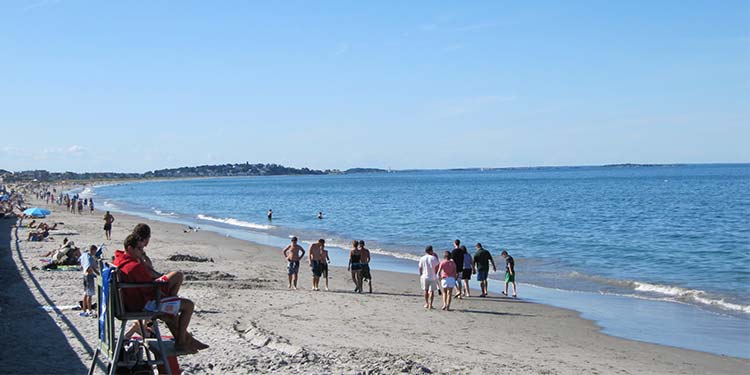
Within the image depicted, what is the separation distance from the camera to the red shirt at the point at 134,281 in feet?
18.7

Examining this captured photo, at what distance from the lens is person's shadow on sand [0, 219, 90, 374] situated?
8750 mm

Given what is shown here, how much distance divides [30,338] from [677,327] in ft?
40.3

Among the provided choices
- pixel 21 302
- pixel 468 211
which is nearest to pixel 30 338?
pixel 21 302

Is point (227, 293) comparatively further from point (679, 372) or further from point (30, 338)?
point (679, 372)

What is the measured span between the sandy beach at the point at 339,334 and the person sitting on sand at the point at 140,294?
9.19ft

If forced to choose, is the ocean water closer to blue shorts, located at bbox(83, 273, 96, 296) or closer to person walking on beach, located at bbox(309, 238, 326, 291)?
person walking on beach, located at bbox(309, 238, 326, 291)

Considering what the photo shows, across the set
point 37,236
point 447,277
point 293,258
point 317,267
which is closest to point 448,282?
point 447,277

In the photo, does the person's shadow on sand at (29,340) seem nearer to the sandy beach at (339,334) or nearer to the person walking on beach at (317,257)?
the sandy beach at (339,334)

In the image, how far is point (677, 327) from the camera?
1437 centimetres

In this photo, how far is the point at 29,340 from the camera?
1006 centimetres

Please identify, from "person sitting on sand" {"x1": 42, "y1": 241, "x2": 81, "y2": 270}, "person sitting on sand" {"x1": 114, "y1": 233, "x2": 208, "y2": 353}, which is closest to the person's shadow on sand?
"person sitting on sand" {"x1": 42, "y1": 241, "x2": 81, "y2": 270}

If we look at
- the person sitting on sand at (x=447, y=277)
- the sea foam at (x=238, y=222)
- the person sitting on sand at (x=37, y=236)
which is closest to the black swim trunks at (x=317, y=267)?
the person sitting on sand at (x=447, y=277)

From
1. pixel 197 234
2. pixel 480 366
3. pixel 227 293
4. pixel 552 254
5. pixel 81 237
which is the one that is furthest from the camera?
pixel 197 234

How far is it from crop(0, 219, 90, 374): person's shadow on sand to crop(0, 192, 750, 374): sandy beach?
2cm
